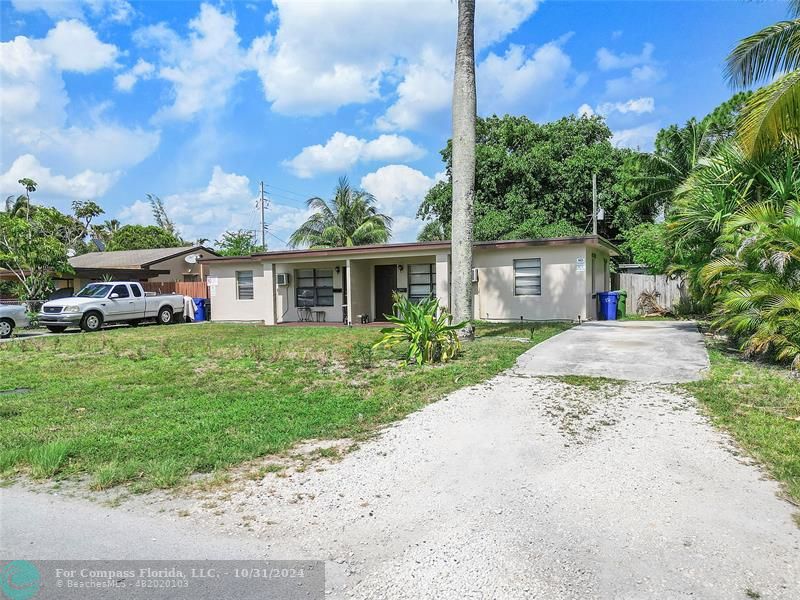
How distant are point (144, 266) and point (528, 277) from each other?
20.7 metres

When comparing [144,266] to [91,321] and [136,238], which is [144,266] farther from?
[136,238]

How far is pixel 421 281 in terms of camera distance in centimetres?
1833

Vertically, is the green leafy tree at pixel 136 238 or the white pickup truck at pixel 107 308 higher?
the green leafy tree at pixel 136 238

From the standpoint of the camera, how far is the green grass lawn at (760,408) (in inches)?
168

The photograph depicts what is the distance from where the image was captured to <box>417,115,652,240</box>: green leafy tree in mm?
26578

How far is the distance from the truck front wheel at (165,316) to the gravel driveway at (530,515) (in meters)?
17.3

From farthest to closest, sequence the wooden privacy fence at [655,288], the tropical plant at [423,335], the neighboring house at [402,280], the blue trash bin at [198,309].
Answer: the blue trash bin at [198,309], the wooden privacy fence at [655,288], the neighboring house at [402,280], the tropical plant at [423,335]

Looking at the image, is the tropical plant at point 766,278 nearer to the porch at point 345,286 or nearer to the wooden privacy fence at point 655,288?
the wooden privacy fence at point 655,288

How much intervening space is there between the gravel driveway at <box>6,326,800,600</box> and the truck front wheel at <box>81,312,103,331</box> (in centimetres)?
1569

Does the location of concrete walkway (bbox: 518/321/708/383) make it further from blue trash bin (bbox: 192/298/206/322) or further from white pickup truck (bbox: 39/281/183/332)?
blue trash bin (bbox: 192/298/206/322)

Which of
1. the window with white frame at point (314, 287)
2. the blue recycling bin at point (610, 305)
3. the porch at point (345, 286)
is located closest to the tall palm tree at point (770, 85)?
the blue recycling bin at point (610, 305)

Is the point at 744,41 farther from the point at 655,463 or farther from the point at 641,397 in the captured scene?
the point at 655,463

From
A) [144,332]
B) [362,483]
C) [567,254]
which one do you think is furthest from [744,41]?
[144,332]

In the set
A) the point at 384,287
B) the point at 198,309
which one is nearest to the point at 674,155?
the point at 384,287
